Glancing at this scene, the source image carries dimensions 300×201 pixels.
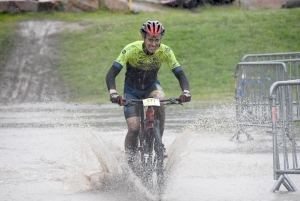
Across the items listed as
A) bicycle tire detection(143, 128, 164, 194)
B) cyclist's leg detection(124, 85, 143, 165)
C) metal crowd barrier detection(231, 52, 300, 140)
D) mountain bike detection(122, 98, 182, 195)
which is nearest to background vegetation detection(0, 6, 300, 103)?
metal crowd barrier detection(231, 52, 300, 140)

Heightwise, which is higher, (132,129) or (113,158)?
(132,129)

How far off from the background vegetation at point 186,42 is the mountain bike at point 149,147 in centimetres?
1234

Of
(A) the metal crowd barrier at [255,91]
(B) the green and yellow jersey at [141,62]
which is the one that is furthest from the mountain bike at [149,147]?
(A) the metal crowd barrier at [255,91]

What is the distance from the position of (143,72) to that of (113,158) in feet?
3.89

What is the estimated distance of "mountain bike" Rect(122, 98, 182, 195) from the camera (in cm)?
836

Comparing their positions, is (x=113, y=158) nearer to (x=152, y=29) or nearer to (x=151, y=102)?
(x=151, y=102)

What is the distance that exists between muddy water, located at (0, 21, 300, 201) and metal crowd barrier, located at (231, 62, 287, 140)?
0.42 m

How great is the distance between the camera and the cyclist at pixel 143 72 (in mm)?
8812

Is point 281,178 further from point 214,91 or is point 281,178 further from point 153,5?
point 153,5

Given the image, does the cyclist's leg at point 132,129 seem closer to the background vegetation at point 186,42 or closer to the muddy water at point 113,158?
the muddy water at point 113,158

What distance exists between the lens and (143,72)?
30.3 feet

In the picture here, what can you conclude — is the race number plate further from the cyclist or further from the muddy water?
the muddy water

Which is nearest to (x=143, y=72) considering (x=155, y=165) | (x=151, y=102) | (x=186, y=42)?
(x=151, y=102)

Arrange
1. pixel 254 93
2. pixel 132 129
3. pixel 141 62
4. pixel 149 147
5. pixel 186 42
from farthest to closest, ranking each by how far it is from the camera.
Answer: pixel 186 42, pixel 254 93, pixel 141 62, pixel 132 129, pixel 149 147
